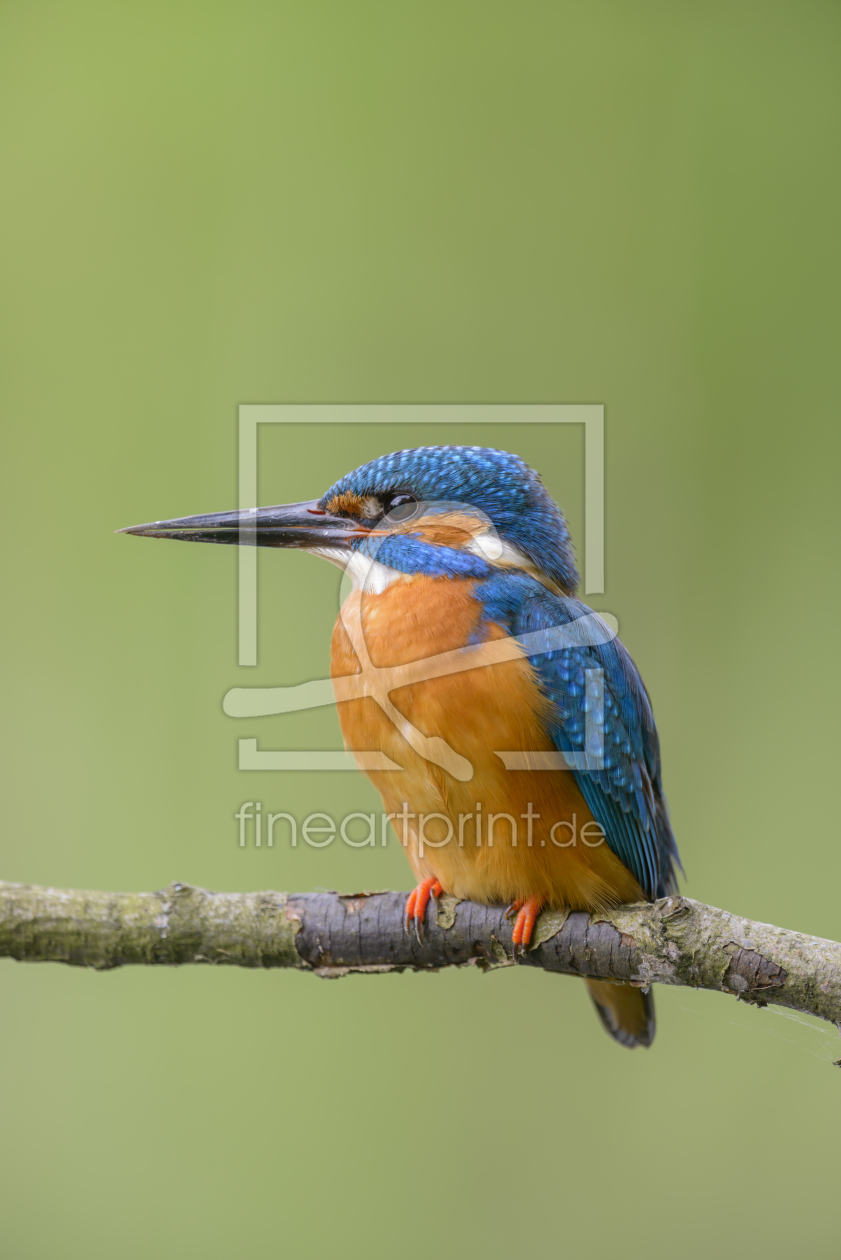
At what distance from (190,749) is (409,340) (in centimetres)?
155

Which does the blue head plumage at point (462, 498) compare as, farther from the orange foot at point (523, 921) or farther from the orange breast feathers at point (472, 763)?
the orange foot at point (523, 921)

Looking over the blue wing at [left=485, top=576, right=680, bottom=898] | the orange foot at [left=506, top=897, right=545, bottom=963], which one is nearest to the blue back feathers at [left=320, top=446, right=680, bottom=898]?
the blue wing at [left=485, top=576, right=680, bottom=898]

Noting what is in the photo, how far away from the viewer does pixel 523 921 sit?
4.97ft

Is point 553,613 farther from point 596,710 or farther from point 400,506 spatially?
point 400,506

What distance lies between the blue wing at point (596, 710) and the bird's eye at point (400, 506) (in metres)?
0.24

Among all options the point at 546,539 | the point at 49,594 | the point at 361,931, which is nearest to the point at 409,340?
the point at 49,594

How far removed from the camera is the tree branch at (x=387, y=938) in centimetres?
129

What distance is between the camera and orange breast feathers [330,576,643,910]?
4.86 feet

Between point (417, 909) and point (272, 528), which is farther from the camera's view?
point (272, 528)

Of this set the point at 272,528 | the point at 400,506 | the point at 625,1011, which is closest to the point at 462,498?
the point at 400,506

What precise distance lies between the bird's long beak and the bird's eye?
0.24ft

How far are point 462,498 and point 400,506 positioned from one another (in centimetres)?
12

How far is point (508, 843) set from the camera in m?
1.52

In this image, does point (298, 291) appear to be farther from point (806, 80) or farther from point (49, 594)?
point (806, 80)
